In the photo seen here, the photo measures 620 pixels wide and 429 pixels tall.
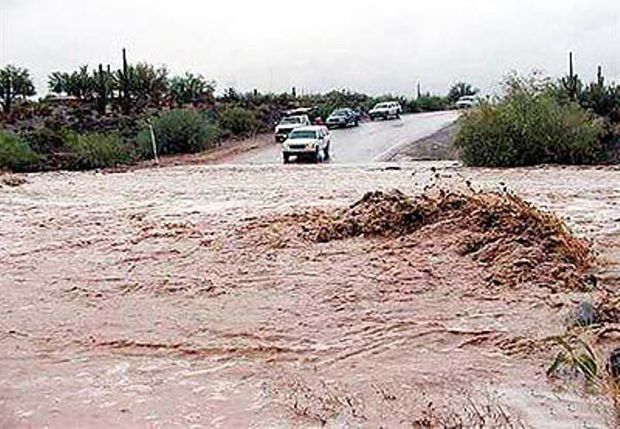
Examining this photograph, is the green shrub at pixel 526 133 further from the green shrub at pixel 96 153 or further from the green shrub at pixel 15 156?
the green shrub at pixel 15 156

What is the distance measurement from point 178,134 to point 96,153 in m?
7.14

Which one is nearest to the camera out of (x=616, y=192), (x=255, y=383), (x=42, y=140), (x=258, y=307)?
(x=255, y=383)

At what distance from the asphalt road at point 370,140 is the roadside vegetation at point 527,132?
7.49 metres

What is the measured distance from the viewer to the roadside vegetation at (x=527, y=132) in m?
33.8

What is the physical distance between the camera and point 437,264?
13.8 metres

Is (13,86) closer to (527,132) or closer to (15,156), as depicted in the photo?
(15,156)

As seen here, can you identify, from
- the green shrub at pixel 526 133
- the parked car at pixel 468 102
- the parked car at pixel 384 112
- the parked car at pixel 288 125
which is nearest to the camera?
the green shrub at pixel 526 133

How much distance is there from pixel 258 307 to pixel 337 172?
21.3 meters

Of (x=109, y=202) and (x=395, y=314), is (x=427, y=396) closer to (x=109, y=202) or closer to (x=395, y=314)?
(x=395, y=314)

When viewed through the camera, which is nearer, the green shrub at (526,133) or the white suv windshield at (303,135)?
the green shrub at (526,133)

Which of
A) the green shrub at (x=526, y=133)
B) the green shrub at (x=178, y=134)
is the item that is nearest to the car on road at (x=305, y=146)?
the green shrub at (x=178, y=134)

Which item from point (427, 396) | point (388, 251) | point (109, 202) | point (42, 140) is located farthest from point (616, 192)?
point (42, 140)

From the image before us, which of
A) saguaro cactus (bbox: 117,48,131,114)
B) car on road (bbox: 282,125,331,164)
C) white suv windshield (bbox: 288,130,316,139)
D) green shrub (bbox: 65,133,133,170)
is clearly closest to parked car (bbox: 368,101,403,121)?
saguaro cactus (bbox: 117,48,131,114)

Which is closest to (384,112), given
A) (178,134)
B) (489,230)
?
(178,134)
